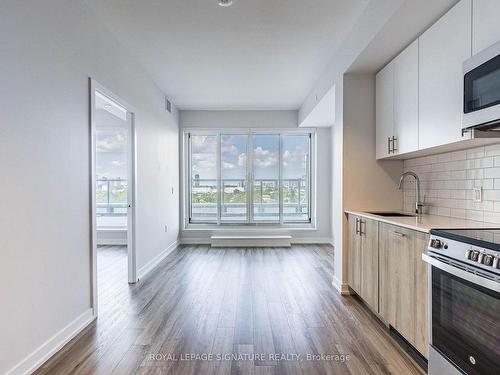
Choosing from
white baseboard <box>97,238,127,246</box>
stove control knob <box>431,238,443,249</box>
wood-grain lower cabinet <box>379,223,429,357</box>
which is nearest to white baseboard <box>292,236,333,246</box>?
white baseboard <box>97,238,127,246</box>

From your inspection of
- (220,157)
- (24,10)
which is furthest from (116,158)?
(24,10)

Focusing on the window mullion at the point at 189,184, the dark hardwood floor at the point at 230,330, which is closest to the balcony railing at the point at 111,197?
the window mullion at the point at 189,184

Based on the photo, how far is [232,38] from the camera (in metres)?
3.24

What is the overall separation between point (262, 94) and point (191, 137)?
199cm

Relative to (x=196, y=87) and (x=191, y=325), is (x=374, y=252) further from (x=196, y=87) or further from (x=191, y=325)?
(x=196, y=87)

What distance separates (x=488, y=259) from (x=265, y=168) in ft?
17.1

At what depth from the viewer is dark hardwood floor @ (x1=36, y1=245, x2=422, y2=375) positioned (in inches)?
81.6

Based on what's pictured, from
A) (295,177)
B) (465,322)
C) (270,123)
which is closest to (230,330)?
(465,322)

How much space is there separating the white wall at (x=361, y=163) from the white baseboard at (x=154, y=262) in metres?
2.53

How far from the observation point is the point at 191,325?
2.67 meters

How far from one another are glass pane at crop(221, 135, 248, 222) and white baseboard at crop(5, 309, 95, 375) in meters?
3.97

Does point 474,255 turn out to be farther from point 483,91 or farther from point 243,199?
point 243,199

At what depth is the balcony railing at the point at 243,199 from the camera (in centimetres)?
650

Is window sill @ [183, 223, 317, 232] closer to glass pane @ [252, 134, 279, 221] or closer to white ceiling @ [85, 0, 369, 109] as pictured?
glass pane @ [252, 134, 279, 221]
